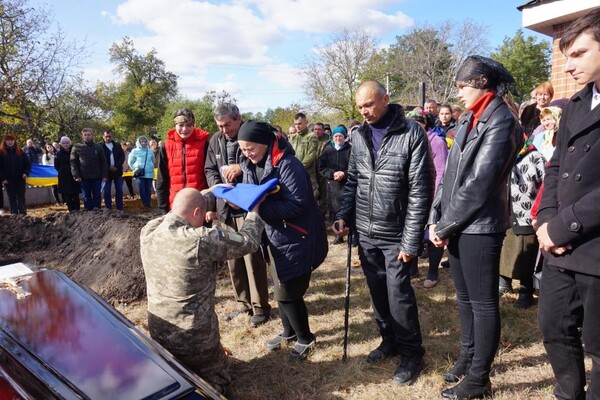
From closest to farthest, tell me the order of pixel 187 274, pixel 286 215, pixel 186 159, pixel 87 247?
pixel 187 274, pixel 286 215, pixel 186 159, pixel 87 247

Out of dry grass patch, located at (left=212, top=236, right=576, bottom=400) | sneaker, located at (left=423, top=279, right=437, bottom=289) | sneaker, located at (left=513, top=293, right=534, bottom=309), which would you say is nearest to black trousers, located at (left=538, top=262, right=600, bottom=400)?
dry grass patch, located at (left=212, top=236, right=576, bottom=400)

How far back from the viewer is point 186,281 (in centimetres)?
262

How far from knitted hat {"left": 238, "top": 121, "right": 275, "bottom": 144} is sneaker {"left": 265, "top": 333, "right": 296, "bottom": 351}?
166 cm

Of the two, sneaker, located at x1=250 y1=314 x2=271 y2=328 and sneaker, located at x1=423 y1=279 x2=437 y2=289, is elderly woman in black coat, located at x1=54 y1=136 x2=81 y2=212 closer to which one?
sneaker, located at x1=250 y1=314 x2=271 y2=328

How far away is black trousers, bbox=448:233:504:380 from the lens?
2.47 m

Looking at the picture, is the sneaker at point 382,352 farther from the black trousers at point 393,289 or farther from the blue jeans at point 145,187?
the blue jeans at point 145,187

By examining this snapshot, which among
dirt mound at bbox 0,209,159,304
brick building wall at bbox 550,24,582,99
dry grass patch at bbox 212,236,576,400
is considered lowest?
dry grass patch at bbox 212,236,576,400

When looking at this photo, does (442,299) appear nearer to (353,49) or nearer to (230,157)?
(230,157)

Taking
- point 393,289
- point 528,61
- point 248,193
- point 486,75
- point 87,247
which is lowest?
point 87,247

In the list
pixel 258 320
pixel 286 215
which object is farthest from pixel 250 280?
pixel 286 215

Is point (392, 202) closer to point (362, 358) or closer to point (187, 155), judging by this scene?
point (362, 358)

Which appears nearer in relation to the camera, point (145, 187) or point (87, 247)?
point (87, 247)

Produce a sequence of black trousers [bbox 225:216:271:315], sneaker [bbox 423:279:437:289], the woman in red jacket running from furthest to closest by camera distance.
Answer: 1. sneaker [bbox 423:279:437:289]
2. the woman in red jacket
3. black trousers [bbox 225:216:271:315]

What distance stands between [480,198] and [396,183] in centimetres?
59
